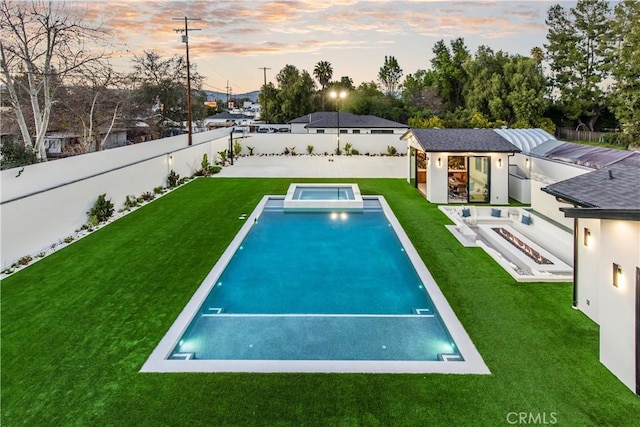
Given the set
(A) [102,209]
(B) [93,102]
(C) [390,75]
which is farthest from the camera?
(C) [390,75]

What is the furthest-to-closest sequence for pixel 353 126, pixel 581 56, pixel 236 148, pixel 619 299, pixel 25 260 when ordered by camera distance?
pixel 581 56
pixel 353 126
pixel 236 148
pixel 25 260
pixel 619 299

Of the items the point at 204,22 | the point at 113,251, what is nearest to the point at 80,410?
the point at 113,251

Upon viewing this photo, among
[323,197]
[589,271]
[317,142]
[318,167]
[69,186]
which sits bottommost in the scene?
[589,271]

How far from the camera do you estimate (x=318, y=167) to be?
76.5 feet

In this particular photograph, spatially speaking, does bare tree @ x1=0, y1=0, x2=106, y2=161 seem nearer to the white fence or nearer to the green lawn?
the white fence

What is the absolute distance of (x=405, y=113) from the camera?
50.7 metres

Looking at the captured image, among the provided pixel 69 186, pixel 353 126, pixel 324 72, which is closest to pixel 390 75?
pixel 324 72

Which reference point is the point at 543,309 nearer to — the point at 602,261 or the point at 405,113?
the point at 602,261

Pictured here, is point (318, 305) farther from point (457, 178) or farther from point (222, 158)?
point (222, 158)

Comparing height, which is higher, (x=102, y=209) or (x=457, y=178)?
(x=457, y=178)

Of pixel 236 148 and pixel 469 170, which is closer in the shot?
pixel 469 170

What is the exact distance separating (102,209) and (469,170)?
11.3m

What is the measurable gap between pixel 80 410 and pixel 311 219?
938cm

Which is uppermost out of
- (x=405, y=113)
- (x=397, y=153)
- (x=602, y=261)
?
(x=405, y=113)
